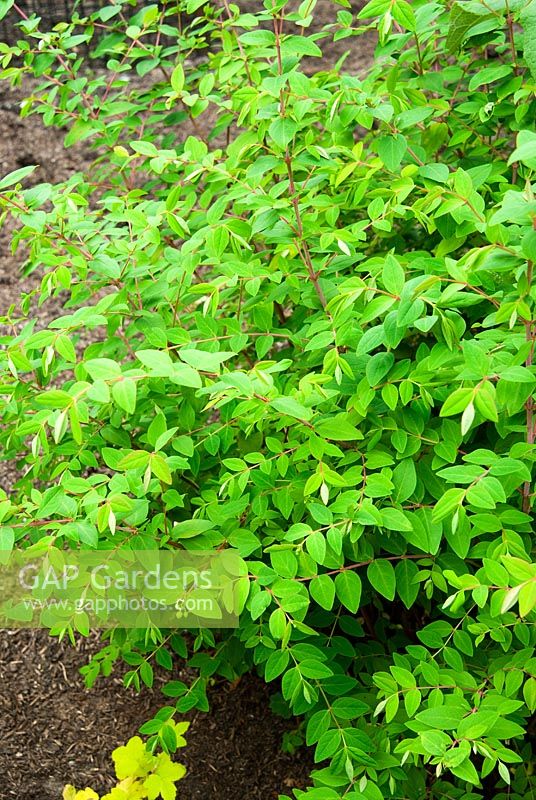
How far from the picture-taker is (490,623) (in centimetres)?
156

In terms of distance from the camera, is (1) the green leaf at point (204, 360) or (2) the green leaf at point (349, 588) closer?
(1) the green leaf at point (204, 360)

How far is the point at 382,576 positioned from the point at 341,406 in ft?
1.18

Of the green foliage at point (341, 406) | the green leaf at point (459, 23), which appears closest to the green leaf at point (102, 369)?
the green foliage at point (341, 406)

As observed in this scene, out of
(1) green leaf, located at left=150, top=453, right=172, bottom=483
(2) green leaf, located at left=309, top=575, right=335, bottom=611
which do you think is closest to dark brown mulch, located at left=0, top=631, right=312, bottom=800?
(2) green leaf, located at left=309, top=575, right=335, bottom=611

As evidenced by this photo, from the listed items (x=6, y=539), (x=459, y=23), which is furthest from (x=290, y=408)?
(x=459, y=23)

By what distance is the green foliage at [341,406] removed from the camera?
1411 mm

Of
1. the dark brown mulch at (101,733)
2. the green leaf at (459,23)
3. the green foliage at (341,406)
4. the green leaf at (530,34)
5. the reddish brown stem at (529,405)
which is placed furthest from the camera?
the dark brown mulch at (101,733)

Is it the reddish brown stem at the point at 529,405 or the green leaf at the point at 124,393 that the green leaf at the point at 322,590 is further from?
the green leaf at the point at 124,393

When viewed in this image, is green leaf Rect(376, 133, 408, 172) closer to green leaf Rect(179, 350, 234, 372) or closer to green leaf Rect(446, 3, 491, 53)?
green leaf Rect(446, 3, 491, 53)

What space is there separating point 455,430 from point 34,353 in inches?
38.2

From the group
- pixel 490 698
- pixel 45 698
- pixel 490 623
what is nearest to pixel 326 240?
pixel 490 623

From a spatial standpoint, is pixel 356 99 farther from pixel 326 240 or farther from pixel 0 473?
pixel 0 473

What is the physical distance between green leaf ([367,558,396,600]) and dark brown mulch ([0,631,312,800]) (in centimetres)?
100

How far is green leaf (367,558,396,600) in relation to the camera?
168 cm
